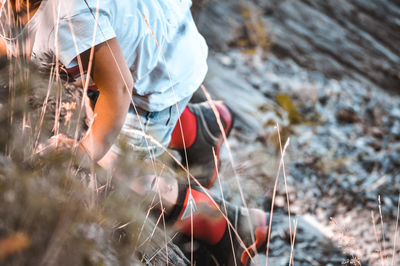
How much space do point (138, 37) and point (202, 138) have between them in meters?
0.75

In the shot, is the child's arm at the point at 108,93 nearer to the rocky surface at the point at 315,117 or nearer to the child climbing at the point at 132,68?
the child climbing at the point at 132,68

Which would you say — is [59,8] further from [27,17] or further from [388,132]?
[388,132]

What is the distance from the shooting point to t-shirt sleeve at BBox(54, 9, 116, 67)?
87 centimetres

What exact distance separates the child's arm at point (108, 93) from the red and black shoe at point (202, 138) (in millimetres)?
637

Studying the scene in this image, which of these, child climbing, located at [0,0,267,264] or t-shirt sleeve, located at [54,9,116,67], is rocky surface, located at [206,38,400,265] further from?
t-shirt sleeve, located at [54,9,116,67]

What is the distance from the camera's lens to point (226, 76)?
2.67 meters

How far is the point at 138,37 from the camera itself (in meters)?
1.07

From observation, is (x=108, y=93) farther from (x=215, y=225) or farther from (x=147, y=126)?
(x=215, y=225)

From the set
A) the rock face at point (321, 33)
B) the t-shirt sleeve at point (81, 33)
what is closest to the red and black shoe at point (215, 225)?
the t-shirt sleeve at point (81, 33)

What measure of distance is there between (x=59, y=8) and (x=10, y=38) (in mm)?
179

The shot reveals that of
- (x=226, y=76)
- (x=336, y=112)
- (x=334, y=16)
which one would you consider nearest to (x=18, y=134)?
(x=226, y=76)

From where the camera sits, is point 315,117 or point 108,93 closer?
point 108,93

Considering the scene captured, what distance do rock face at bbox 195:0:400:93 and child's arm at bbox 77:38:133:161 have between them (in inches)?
71.9

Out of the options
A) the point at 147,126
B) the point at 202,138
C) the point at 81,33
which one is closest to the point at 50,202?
the point at 81,33
